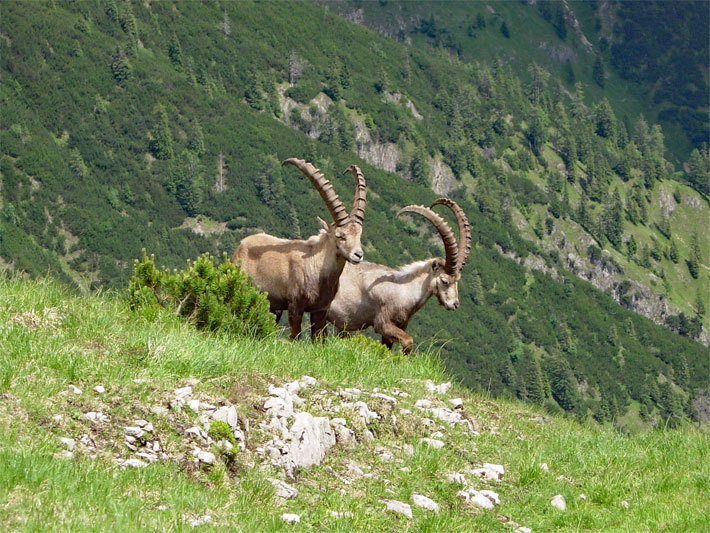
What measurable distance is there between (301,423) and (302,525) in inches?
68.2

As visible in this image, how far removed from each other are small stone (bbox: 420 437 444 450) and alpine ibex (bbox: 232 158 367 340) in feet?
Result: 22.2

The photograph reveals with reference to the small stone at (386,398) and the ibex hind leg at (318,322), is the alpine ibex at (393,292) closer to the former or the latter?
the ibex hind leg at (318,322)

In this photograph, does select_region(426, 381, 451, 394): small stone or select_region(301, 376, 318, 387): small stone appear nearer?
select_region(301, 376, 318, 387): small stone

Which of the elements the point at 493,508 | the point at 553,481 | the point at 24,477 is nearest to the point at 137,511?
the point at 24,477

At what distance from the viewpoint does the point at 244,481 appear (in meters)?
9.04

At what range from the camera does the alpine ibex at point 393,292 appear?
2116 cm

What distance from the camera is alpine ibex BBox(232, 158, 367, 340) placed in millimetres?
→ 18344

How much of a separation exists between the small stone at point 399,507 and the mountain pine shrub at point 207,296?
4.87 m

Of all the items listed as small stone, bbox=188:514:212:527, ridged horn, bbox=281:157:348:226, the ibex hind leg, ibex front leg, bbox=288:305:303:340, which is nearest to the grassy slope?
small stone, bbox=188:514:212:527

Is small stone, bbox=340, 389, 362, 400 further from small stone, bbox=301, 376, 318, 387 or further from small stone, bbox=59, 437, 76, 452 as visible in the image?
small stone, bbox=59, 437, 76, 452

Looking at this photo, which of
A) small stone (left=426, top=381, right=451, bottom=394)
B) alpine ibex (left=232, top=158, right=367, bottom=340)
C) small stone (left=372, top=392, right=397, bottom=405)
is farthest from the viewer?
alpine ibex (left=232, top=158, right=367, bottom=340)


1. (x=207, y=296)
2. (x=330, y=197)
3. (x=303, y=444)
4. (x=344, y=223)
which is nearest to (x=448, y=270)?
(x=344, y=223)

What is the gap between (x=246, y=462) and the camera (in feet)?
31.2

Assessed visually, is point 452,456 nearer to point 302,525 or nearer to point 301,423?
point 301,423
